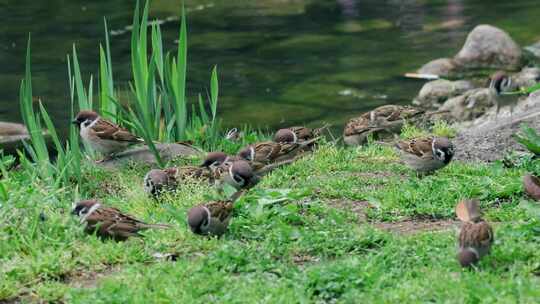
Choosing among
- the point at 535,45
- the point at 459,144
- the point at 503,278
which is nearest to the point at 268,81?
the point at 535,45

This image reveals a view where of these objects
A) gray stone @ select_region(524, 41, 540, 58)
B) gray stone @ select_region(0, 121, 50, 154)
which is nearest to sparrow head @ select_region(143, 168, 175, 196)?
gray stone @ select_region(0, 121, 50, 154)

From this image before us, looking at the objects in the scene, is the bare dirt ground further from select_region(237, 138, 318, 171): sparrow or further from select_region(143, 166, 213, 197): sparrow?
select_region(143, 166, 213, 197): sparrow

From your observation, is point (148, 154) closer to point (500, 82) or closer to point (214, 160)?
point (214, 160)

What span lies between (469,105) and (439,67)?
3152 mm

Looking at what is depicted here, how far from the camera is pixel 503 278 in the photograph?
6676 mm

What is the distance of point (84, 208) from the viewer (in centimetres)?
802

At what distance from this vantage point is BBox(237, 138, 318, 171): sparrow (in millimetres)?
10203

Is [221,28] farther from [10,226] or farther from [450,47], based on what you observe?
[10,226]

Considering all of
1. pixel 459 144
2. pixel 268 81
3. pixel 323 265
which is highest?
pixel 323 265

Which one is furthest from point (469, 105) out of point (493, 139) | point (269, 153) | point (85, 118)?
point (85, 118)

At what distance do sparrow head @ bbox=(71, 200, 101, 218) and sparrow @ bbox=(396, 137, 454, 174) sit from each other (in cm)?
337

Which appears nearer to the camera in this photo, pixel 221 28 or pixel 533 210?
pixel 533 210

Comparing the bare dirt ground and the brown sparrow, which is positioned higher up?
the brown sparrow

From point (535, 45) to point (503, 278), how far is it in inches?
644
